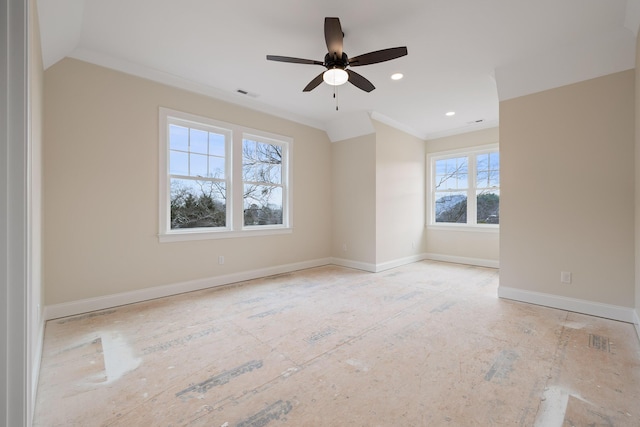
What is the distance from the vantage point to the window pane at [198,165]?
3959mm

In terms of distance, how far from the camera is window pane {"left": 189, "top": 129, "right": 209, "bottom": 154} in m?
3.97

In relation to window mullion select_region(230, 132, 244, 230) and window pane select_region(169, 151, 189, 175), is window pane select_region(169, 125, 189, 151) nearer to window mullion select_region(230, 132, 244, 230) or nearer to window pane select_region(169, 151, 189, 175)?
window pane select_region(169, 151, 189, 175)

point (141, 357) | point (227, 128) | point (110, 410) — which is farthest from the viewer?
point (227, 128)

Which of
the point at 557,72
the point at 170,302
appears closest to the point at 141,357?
the point at 170,302

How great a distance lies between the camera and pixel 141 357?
2.18 metres

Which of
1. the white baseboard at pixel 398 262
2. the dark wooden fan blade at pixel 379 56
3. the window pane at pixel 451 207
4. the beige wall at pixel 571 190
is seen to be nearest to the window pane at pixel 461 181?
the window pane at pixel 451 207

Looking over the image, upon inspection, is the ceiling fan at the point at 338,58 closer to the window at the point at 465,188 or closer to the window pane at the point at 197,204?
the window pane at the point at 197,204

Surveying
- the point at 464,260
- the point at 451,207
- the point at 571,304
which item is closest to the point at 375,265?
the point at 464,260

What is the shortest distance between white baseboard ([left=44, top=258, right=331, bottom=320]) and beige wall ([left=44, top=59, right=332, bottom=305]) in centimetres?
6

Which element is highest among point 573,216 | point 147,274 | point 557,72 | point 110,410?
point 557,72

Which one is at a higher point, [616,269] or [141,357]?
[616,269]

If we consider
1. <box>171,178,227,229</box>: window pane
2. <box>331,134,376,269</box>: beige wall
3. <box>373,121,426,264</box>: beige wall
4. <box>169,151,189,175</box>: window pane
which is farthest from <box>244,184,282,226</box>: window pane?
<box>373,121,426,264</box>: beige wall

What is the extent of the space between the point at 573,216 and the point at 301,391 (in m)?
3.40

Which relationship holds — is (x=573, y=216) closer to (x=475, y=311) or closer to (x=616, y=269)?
(x=616, y=269)
